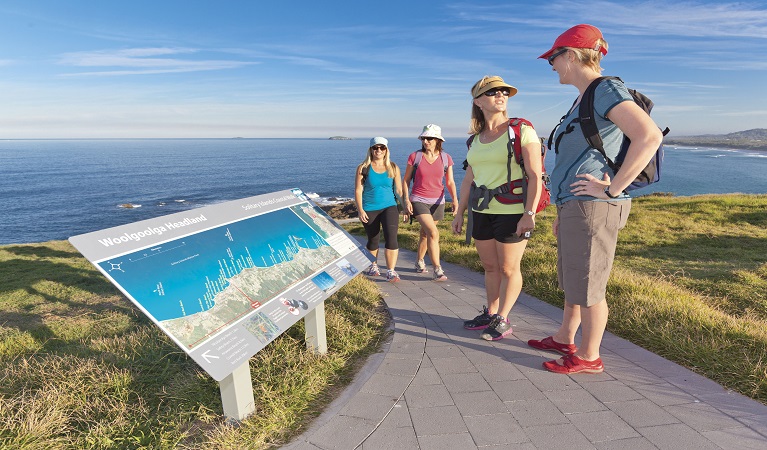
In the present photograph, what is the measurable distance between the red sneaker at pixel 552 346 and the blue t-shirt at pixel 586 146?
4.19 feet

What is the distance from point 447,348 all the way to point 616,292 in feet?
7.61

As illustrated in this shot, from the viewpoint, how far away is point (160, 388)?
304 cm

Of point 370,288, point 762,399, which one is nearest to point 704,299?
point 762,399

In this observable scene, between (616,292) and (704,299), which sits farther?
(704,299)

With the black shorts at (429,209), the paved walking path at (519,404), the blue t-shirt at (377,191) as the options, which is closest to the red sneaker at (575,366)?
the paved walking path at (519,404)

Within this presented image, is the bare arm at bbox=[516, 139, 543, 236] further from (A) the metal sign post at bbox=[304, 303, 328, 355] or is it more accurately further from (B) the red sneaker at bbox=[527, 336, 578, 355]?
(A) the metal sign post at bbox=[304, 303, 328, 355]

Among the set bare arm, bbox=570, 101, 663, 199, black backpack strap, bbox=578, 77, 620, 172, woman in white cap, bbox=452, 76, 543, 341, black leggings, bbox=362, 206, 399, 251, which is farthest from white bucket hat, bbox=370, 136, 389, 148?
bare arm, bbox=570, 101, 663, 199

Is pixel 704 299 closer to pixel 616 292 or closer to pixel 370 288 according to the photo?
pixel 616 292

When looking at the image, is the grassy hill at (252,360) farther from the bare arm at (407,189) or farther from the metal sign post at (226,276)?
the bare arm at (407,189)

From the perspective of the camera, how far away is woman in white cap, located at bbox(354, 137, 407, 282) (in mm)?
5477

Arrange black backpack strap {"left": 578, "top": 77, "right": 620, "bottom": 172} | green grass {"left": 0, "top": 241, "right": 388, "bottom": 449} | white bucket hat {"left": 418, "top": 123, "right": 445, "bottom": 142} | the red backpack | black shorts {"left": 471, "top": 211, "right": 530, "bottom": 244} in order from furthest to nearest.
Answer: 1. white bucket hat {"left": 418, "top": 123, "right": 445, "bottom": 142}
2. black shorts {"left": 471, "top": 211, "right": 530, "bottom": 244}
3. the red backpack
4. black backpack strap {"left": 578, "top": 77, "right": 620, "bottom": 172}
5. green grass {"left": 0, "top": 241, "right": 388, "bottom": 449}

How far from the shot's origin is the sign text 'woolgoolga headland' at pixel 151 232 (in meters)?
2.14

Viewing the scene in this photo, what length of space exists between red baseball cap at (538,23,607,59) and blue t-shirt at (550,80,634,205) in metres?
0.26

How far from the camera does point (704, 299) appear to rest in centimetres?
507
